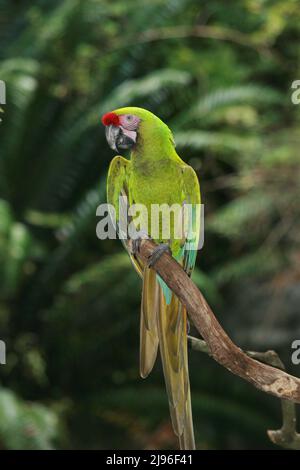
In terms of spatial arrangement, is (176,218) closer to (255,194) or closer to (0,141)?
(0,141)

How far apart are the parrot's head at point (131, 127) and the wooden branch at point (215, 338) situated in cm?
10

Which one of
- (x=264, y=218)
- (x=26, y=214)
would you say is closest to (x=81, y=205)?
(x=26, y=214)

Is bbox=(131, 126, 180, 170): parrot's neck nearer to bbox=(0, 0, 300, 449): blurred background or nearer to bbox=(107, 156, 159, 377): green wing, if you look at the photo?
bbox=(107, 156, 159, 377): green wing

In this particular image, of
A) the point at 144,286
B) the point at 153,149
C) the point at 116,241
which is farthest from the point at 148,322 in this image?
the point at 116,241

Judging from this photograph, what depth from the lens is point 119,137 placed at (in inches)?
24.2

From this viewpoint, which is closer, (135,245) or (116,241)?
(135,245)

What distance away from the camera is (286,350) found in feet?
6.78

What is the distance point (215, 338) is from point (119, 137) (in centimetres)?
20

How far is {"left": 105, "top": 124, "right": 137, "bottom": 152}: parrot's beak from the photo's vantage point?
2.01 ft

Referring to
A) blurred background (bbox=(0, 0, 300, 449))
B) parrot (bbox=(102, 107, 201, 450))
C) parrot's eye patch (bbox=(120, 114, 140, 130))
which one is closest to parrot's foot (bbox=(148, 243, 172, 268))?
parrot (bbox=(102, 107, 201, 450))

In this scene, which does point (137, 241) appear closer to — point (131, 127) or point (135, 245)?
point (135, 245)

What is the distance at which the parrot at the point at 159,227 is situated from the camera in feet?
2.02

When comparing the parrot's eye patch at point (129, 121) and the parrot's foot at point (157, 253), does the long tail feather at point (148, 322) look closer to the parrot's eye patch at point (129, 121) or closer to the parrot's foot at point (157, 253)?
the parrot's foot at point (157, 253)

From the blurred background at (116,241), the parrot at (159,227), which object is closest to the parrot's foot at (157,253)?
the parrot at (159,227)
